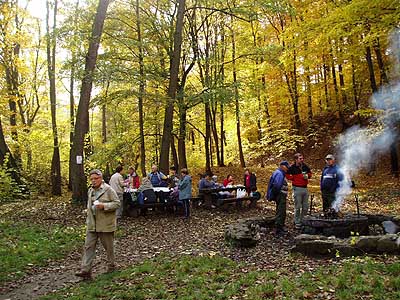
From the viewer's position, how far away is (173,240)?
9094 millimetres

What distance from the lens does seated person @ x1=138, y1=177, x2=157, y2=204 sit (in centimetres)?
1159

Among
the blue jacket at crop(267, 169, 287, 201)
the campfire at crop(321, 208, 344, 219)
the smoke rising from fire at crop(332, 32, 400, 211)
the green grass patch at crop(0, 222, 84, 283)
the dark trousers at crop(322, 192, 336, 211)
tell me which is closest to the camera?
the green grass patch at crop(0, 222, 84, 283)

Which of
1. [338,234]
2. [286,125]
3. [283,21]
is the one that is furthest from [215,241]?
[283,21]

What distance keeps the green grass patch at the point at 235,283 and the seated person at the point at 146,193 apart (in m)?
5.05

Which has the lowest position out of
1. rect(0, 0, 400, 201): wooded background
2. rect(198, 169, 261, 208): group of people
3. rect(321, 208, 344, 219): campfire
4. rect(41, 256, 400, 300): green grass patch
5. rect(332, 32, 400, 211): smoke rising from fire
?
rect(41, 256, 400, 300): green grass patch

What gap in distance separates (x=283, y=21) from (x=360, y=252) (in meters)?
22.0

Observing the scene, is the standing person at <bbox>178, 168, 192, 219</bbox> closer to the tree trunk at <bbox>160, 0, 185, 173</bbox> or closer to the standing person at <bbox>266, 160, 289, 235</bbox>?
the tree trunk at <bbox>160, 0, 185, 173</bbox>

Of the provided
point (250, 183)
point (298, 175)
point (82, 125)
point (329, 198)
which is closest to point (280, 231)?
point (298, 175)

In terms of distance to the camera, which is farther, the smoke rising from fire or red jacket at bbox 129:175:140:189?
the smoke rising from fire

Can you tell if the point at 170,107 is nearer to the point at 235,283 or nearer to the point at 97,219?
the point at 97,219

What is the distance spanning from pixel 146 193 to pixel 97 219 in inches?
205

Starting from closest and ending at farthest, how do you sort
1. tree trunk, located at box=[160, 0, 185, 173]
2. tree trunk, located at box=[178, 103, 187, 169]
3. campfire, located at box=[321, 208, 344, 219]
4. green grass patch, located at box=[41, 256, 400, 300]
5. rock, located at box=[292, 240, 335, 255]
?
Result: 1. green grass patch, located at box=[41, 256, 400, 300]
2. rock, located at box=[292, 240, 335, 255]
3. campfire, located at box=[321, 208, 344, 219]
4. tree trunk, located at box=[160, 0, 185, 173]
5. tree trunk, located at box=[178, 103, 187, 169]

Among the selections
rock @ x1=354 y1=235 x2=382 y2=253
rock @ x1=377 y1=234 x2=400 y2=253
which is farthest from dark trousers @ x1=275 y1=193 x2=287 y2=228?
rock @ x1=377 y1=234 x2=400 y2=253

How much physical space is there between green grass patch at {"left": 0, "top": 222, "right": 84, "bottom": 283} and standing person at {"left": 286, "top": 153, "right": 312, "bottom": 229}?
5.49 meters
